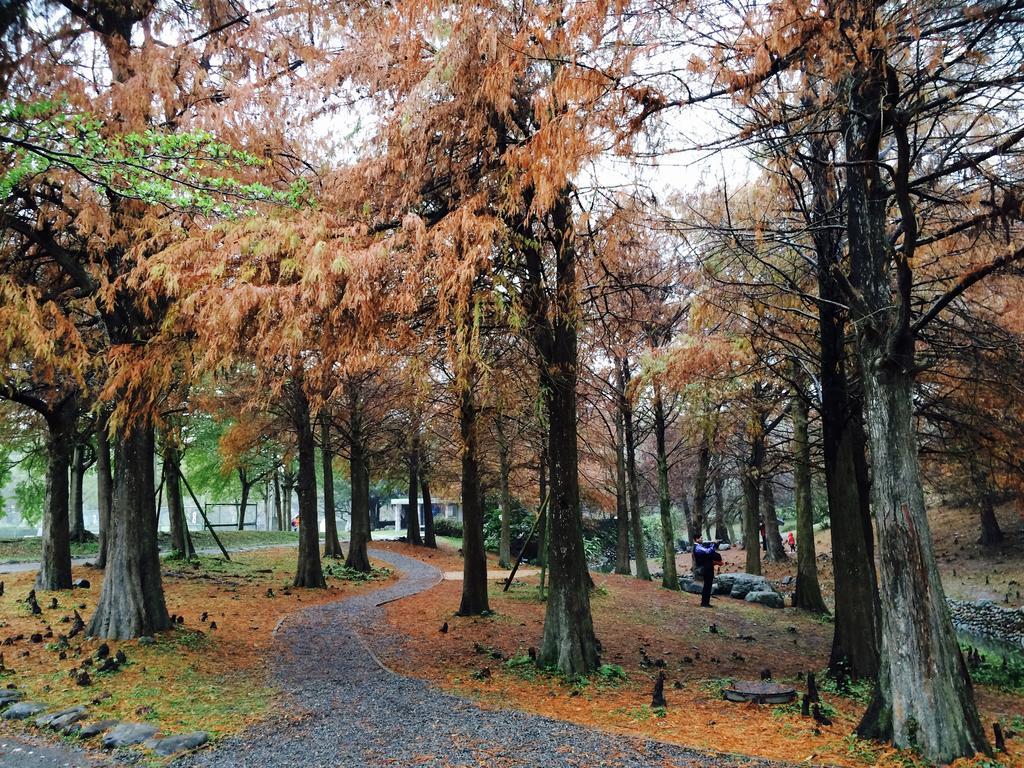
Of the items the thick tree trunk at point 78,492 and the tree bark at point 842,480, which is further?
the thick tree trunk at point 78,492

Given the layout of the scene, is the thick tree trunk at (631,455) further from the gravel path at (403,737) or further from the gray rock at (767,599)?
the gravel path at (403,737)

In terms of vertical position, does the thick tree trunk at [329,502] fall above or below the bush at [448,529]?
above

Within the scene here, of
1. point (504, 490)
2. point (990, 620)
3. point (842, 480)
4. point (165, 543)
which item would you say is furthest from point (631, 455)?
point (165, 543)

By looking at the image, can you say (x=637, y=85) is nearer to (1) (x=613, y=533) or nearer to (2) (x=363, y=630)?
(2) (x=363, y=630)

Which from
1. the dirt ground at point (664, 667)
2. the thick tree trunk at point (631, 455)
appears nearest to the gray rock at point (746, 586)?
the dirt ground at point (664, 667)

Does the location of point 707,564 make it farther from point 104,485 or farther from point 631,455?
point 104,485

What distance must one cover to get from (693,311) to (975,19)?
4169mm

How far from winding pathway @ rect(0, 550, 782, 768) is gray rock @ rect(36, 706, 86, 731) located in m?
0.53

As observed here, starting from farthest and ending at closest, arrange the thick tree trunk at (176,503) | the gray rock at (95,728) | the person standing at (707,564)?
the thick tree trunk at (176,503) → the person standing at (707,564) → the gray rock at (95,728)

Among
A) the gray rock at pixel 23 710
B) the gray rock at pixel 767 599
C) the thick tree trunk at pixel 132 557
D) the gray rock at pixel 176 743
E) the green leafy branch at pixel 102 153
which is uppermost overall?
the green leafy branch at pixel 102 153

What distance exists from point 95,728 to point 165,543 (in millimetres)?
20982

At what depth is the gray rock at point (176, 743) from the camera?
5.05 m

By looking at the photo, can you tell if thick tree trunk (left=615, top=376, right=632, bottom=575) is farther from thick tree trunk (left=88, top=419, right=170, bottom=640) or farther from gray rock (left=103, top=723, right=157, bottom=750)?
gray rock (left=103, top=723, right=157, bottom=750)

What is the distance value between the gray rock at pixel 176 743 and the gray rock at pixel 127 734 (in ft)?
0.38
